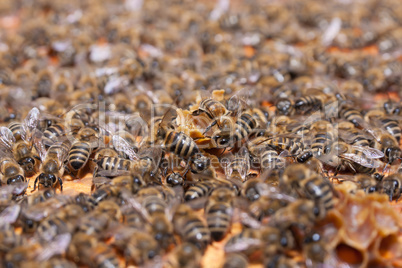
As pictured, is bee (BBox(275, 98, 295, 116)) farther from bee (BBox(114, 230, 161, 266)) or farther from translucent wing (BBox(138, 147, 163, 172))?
bee (BBox(114, 230, 161, 266))

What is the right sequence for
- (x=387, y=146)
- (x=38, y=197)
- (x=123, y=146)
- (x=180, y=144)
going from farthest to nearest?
(x=387, y=146) → (x=123, y=146) → (x=180, y=144) → (x=38, y=197)

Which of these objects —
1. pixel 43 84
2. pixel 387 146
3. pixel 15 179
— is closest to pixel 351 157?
pixel 387 146

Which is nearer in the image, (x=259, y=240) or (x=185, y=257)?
(x=185, y=257)

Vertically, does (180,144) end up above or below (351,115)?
above

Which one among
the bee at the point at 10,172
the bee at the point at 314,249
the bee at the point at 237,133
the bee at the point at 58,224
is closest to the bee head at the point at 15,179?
the bee at the point at 10,172

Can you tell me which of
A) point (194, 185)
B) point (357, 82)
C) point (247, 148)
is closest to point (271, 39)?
point (357, 82)

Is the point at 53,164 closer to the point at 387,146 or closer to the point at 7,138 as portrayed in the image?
the point at 7,138
